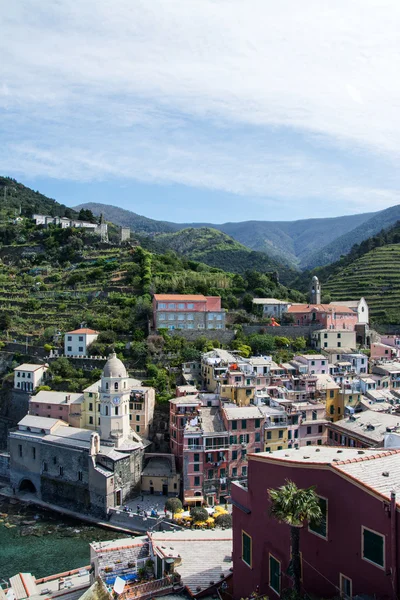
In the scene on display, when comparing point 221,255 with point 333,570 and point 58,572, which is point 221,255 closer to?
point 58,572

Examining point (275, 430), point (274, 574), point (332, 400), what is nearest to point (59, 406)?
point (275, 430)

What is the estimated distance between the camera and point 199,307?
50062 mm

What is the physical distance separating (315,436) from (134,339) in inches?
739

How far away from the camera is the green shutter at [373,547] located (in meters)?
10.6

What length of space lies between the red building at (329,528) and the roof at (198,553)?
278cm

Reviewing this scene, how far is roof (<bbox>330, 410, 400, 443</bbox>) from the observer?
3159 cm


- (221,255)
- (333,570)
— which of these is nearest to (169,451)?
(333,570)

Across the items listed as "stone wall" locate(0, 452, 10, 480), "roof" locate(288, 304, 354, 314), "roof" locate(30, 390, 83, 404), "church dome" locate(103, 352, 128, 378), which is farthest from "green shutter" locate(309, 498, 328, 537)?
"roof" locate(288, 304, 354, 314)

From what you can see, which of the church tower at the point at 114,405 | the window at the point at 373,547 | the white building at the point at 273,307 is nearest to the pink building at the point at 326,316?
the white building at the point at 273,307

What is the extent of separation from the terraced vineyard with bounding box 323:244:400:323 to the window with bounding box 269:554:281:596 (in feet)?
171

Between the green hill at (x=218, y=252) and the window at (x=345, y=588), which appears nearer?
the window at (x=345, y=588)

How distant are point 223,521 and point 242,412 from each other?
7565 millimetres

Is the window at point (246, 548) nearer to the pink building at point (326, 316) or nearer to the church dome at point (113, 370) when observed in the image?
the church dome at point (113, 370)

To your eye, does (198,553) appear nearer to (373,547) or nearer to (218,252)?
(373,547)
